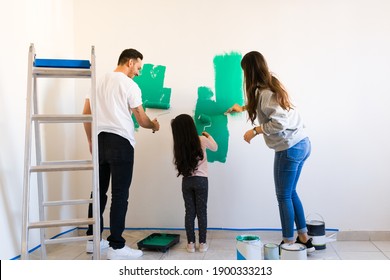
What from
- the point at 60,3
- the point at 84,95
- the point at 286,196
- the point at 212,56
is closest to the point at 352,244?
the point at 286,196

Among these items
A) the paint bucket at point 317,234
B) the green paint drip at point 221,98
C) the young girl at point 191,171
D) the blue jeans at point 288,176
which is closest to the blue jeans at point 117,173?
the young girl at point 191,171

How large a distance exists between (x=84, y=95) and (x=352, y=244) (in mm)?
2178

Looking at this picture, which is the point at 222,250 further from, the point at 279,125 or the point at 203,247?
the point at 279,125

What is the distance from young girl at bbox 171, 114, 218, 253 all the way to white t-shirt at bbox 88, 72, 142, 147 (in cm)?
32

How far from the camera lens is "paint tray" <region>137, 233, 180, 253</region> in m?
2.43

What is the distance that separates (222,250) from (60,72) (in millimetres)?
1476

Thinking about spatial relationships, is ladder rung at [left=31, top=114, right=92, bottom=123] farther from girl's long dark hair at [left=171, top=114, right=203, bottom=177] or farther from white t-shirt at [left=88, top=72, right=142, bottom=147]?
girl's long dark hair at [left=171, top=114, right=203, bottom=177]

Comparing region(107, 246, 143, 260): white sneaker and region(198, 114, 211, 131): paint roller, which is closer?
region(107, 246, 143, 260): white sneaker

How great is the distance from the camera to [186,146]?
2451mm

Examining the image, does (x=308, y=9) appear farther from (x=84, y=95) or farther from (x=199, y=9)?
(x=84, y=95)

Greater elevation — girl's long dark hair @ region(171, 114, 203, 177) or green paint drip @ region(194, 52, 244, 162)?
green paint drip @ region(194, 52, 244, 162)

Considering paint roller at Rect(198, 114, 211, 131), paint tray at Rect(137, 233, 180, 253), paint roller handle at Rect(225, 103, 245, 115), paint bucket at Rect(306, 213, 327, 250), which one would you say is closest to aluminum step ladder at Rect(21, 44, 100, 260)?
paint tray at Rect(137, 233, 180, 253)

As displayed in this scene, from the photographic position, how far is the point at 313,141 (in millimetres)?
2674
